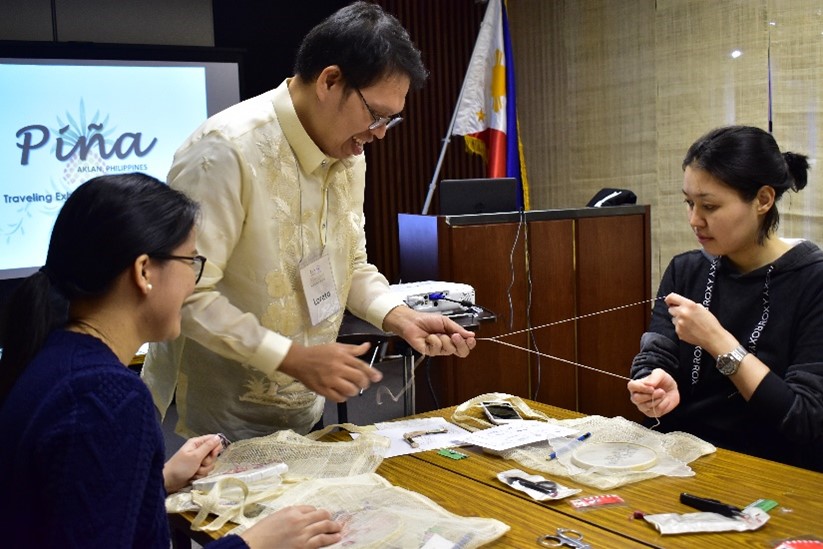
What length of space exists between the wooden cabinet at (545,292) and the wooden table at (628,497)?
225cm

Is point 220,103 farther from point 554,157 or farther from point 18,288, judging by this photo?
point 18,288

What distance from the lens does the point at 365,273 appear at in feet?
7.73

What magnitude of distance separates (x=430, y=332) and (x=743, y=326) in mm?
825

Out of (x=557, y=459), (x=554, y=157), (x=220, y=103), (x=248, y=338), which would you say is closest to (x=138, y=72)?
(x=220, y=103)

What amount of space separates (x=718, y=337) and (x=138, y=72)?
420cm

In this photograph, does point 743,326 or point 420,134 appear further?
point 420,134

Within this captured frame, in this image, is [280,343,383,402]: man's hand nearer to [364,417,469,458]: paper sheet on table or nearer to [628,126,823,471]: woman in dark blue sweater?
[364,417,469,458]: paper sheet on table

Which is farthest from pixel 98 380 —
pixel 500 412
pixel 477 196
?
pixel 477 196

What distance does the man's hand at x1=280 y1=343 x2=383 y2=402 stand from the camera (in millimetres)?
1714

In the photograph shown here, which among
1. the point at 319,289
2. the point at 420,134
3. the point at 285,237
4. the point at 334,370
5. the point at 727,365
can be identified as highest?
the point at 420,134

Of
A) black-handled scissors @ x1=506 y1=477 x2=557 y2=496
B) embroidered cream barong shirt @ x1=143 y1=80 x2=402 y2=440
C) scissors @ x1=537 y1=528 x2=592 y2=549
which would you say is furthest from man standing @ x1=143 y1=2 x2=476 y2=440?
scissors @ x1=537 y1=528 x2=592 y2=549

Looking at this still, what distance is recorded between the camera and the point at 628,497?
1684 mm

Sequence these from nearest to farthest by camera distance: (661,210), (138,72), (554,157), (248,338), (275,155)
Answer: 1. (248,338)
2. (275,155)
3. (138,72)
4. (661,210)
5. (554,157)

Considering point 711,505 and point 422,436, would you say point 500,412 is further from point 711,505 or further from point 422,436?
point 711,505
